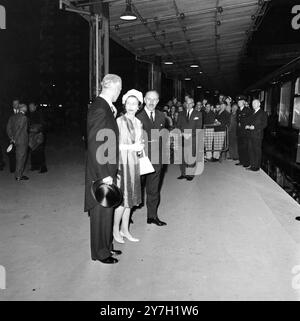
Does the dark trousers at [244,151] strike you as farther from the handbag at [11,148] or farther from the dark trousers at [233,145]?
the handbag at [11,148]

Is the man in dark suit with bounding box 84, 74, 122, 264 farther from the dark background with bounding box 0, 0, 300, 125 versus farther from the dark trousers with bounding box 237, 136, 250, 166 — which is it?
the dark background with bounding box 0, 0, 300, 125

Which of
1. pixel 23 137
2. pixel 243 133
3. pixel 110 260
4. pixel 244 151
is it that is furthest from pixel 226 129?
pixel 110 260

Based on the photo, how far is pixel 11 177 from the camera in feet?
26.8

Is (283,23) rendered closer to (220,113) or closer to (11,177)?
(220,113)

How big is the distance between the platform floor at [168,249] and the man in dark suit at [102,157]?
225mm

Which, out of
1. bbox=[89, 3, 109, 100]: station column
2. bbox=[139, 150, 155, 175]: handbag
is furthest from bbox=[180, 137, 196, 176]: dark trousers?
bbox=[139, 150, 155, 175]: handbag

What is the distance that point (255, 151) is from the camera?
8.97m

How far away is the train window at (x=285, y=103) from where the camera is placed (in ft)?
29.0

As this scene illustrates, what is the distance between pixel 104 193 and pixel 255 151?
20.6 feet

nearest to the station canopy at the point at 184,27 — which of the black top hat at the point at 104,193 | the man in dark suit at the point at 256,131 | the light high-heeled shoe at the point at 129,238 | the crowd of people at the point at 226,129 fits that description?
the crowd of people at the point at 226,129

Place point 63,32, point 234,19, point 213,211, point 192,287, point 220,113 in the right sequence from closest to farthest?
point 192,287
point 213,211
point 234,19
point 220,113
point 63,32

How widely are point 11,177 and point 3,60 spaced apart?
788 inches

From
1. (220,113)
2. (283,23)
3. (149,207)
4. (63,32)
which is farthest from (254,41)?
(149,207)

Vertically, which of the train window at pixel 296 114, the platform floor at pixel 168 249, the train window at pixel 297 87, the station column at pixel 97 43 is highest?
the station column at pixel 97 43
